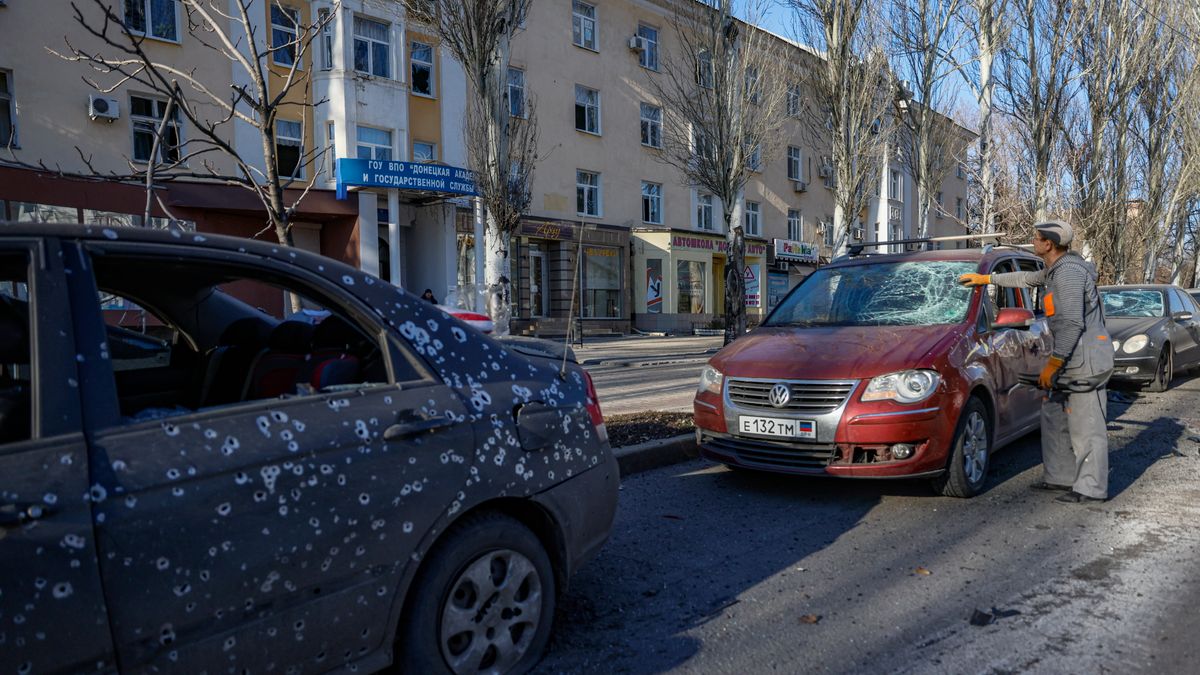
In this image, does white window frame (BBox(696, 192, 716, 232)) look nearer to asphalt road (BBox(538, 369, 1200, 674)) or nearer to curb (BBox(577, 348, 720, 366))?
curb (BBox(577, 348, 720, 366))

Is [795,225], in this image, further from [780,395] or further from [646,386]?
[780,395]

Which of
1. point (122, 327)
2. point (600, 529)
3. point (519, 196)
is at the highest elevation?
point (519, 196)

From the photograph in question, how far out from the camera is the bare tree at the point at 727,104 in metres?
16.3

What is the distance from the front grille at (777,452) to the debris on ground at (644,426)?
4.47 ft

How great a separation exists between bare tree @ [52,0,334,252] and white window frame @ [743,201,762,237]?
19667mm

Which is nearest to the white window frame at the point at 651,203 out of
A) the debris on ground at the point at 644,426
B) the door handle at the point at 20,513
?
the debris on ground at the point at 644,426

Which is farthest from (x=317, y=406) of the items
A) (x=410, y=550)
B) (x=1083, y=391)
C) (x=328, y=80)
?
(x=328, y=80)

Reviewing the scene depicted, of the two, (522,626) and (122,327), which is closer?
(522,626)

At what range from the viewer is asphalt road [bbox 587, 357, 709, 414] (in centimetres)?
936

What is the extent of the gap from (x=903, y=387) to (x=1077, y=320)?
1450 millimetres

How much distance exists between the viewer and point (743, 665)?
3.09m

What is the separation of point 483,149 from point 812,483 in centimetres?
1176

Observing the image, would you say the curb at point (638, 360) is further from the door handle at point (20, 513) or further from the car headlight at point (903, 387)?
the door handle at point (20, 513)

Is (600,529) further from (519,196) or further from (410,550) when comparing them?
(519,196)
